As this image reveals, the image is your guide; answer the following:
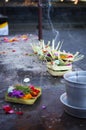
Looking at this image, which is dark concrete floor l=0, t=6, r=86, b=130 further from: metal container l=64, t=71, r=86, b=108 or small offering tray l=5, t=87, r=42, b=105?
metal container l=64, t=71, r=86, b=108

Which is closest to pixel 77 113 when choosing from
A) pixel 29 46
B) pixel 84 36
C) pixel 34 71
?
pixel 34 71

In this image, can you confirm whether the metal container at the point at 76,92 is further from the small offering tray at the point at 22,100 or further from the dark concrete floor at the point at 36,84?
the small offering tray at the point at 22,100

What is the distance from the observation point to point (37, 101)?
4.07 m

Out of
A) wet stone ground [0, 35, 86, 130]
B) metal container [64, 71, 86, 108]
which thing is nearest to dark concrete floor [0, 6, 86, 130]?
wet stone ground [0, 35, 86, 130]

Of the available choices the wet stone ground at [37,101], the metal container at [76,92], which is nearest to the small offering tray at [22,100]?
the wet stone ground at [37,101]

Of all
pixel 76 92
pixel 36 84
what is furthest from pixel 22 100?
pixel 36 84

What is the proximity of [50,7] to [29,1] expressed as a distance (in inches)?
36.7

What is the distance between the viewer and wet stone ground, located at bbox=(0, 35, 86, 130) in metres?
3.43

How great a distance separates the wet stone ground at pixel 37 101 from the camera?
11.2ft

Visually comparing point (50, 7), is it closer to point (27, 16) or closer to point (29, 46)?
point (27, 16)

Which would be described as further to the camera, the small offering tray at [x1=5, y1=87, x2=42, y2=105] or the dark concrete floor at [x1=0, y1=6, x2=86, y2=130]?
the small offering tray at [x1=5, y1=87, x2=42, y2=105]

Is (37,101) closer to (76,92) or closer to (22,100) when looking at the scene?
(22,100)

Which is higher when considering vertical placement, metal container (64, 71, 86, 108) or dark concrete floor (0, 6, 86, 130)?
metal container (64, 71, 86, 108)

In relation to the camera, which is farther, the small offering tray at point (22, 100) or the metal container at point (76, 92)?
the small offering tray at point (22, 100)
